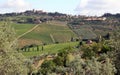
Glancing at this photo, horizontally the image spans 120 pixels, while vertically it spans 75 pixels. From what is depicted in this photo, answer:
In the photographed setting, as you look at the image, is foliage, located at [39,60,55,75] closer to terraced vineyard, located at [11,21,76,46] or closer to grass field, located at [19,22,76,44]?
terraced vineyard, located at [11,21,76,46]

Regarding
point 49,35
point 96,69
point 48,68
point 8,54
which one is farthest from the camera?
point 49,35

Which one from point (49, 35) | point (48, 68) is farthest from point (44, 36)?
point (48, 68)

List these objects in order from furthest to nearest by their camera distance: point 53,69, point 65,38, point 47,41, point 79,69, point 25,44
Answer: point 65,38, point 47,41, point 25,44, point 53,69, point 79,69

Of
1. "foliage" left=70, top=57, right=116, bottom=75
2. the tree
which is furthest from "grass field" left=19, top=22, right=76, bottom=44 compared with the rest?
the tree

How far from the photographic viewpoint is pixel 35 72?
251ft

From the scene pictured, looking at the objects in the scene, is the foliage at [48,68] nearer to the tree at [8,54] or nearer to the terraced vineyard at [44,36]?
the tree at [8,54]

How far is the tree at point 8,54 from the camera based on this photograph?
24.3 meters

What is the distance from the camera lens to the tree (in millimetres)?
24312

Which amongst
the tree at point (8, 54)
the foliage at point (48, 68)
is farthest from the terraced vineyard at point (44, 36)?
the tree at point (8, 54)

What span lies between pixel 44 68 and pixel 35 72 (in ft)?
8.07

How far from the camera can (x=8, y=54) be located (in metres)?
24.8

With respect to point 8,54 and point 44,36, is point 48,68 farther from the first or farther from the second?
point 44,36

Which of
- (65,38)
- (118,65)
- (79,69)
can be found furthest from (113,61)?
(65,38)

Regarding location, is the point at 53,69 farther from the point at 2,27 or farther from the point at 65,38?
the point at 65,38
